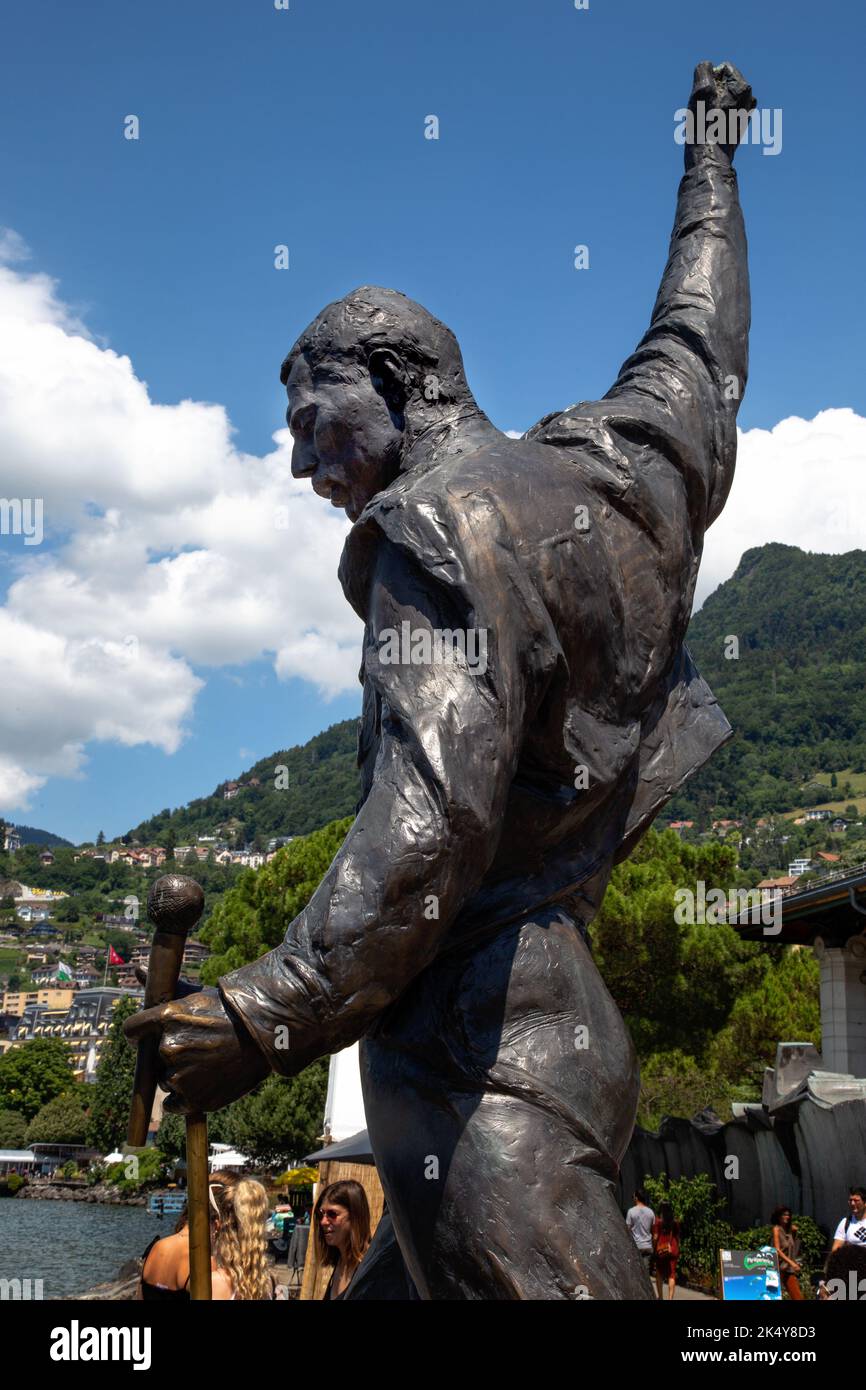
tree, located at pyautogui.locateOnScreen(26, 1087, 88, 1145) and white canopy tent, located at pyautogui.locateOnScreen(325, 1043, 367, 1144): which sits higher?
white canopy tent, located at pyautogui.locateOnScreen(325, 1043, 367, 1144)

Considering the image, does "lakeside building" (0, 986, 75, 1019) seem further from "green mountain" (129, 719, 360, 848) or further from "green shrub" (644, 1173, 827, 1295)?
"green shrub" (644, 1173, 827, 1295)

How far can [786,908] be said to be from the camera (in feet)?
63.3

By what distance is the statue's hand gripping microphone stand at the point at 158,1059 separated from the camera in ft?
5.68

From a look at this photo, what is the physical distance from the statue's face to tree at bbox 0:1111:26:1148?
88197 mm

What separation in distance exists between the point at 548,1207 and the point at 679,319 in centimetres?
168

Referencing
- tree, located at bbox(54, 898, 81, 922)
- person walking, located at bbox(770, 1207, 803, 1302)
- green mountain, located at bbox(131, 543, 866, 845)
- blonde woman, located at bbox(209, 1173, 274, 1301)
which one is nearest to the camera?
blonde woman, located at bbox(209, 1173, 274, 1301)

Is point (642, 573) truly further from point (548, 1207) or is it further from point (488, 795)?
point (548, 1207)

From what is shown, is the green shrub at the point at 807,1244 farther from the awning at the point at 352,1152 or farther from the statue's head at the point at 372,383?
the statue's head at the point at 372,383

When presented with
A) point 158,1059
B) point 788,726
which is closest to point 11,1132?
point 788,726

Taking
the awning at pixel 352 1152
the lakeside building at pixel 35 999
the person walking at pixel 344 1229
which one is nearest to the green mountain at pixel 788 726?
the lakeside building at pixel 35 999

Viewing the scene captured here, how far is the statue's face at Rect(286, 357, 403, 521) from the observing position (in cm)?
236

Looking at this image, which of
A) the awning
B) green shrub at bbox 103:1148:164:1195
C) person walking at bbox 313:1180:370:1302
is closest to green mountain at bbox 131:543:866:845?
green shrub at bbox 103:1148:164:1195

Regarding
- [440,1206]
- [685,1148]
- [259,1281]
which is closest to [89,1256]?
[685,1148]

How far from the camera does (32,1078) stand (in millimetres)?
85875
